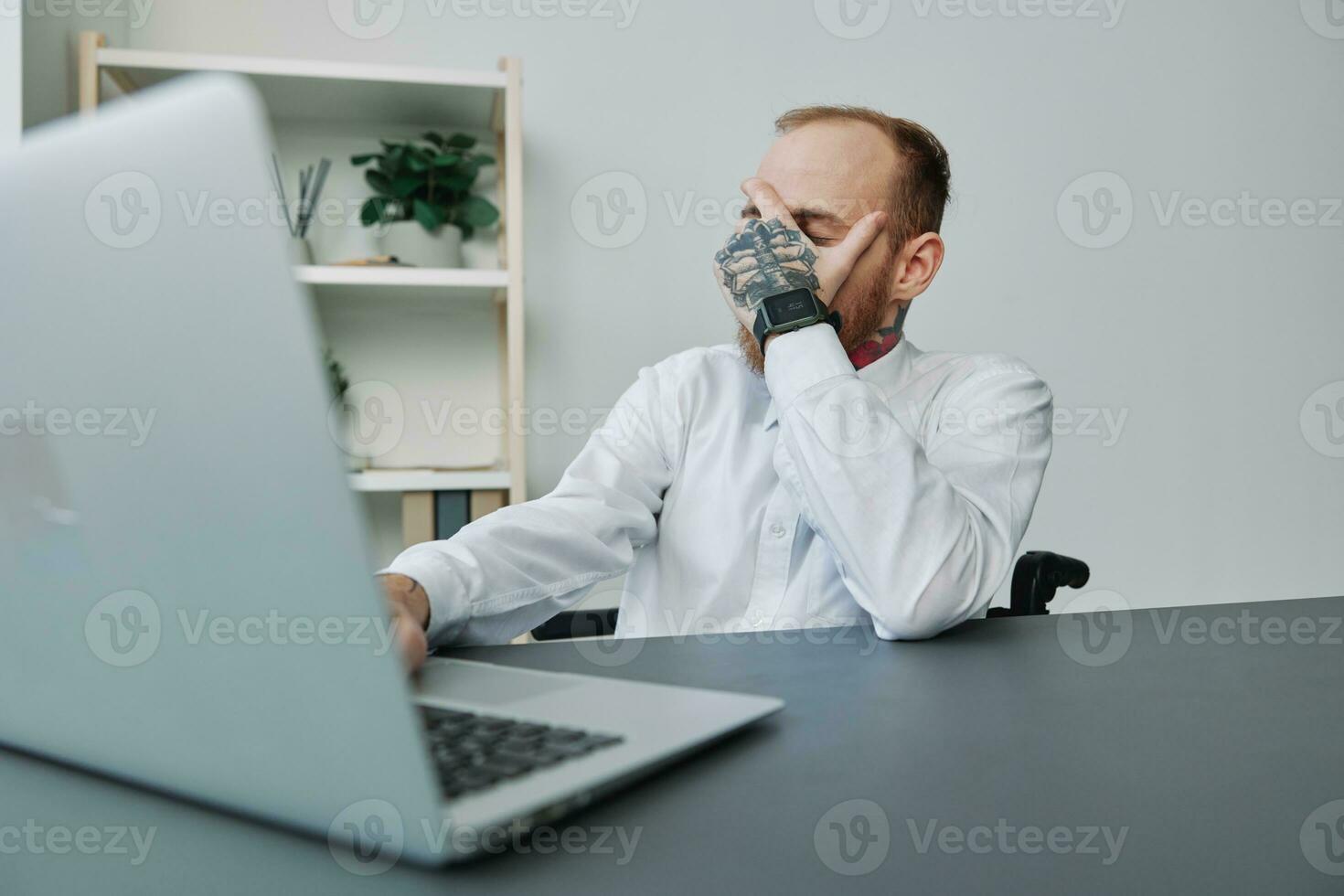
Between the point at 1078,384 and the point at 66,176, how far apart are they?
8.28 feet

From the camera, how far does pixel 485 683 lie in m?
0.57

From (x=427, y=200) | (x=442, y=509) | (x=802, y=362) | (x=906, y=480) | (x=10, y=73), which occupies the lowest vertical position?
(x=442, y=509)

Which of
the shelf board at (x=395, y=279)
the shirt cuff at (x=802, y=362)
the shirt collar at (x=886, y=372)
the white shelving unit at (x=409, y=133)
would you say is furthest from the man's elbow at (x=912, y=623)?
the shelf board at (x=395, y=279)

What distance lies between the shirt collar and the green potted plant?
1.00 meters

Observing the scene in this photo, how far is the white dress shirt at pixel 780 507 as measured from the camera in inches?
34.0

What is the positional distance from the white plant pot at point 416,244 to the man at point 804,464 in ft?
2.72

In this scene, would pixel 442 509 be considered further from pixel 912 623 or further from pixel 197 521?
pixel 197 521

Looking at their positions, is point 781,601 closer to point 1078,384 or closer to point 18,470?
point 18,470

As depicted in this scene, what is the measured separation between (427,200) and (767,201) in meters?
1.07

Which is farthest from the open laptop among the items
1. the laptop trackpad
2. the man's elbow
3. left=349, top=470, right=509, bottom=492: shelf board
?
left=349, top=470, right=509, bottom=492: shelf board

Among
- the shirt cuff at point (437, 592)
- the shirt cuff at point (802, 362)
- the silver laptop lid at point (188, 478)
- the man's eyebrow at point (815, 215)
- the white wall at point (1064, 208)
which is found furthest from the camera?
the white wall at point (1064, 208)

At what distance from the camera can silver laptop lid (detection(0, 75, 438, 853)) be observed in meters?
0.29

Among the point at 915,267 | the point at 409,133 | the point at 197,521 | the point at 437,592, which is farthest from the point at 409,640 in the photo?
the point at 409,133

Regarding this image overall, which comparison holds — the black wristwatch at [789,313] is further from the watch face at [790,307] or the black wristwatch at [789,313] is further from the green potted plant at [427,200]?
the green potted plant at [427,200]
